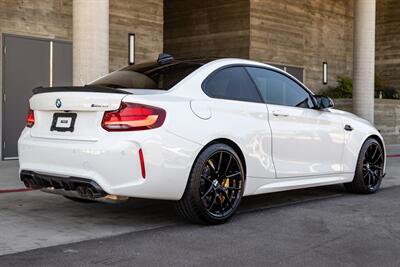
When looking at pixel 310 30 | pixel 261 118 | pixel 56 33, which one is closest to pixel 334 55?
pixel 310 30

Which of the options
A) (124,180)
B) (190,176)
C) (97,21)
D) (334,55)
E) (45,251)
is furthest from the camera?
(334,55)

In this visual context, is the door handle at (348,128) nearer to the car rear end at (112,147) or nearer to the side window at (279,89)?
the side window at (279,89)

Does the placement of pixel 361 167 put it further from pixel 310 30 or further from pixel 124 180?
pixel 310 30

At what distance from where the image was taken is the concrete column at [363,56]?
49.4ft

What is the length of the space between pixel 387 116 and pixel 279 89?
12443 mm

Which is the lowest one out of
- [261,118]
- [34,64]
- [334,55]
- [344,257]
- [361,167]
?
[344,257]

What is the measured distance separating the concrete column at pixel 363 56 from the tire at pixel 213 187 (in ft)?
34.5

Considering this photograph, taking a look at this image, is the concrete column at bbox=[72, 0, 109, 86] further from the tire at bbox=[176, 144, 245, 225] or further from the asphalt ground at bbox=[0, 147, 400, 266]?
the tire at bbox=[176, 144, 245, 225]

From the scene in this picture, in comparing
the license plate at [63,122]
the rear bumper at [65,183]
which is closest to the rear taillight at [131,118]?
the license plate at [63,122]

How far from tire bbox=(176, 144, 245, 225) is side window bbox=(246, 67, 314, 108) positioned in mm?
981

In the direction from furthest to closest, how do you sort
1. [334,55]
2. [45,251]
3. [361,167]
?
1. [334,55]
2. [361,167]
3. [45,251]

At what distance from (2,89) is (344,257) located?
8362 millimetres

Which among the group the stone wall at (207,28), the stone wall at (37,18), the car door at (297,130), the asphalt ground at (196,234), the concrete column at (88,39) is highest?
the stone wall at (207,28)

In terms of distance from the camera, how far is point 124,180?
4676 millimetres
